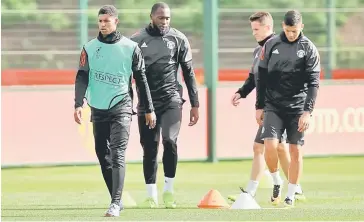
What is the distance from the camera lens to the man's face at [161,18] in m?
13.5

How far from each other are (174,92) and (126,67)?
1443 millimetres

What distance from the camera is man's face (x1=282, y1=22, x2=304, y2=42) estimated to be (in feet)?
42.5

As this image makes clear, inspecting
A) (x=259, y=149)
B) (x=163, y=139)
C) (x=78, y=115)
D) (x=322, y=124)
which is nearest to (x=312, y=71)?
(x=259, y=149)

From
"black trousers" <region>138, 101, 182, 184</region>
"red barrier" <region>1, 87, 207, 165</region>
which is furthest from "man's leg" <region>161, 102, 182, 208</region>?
"red barrier" <region>1, 87, 207, 165</region>

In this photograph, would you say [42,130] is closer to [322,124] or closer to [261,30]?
[322,124]

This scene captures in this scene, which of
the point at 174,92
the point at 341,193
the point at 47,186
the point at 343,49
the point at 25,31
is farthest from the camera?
the point at 343,49

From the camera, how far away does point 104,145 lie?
12500 millimetres

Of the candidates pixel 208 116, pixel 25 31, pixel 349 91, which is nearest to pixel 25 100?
pixel 25 31

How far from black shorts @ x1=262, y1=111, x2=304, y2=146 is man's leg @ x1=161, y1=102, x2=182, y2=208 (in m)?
0.95

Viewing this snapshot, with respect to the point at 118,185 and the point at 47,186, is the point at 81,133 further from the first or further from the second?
the point at 118,185

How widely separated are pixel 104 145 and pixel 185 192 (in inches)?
130

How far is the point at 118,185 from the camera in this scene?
39.8 ft

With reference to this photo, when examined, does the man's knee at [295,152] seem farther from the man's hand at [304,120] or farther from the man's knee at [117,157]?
the man's knee at [117,157]

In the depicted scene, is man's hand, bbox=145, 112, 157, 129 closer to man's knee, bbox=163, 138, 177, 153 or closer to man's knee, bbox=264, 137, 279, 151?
man's knee, bbox=163, 138, 177, 153
